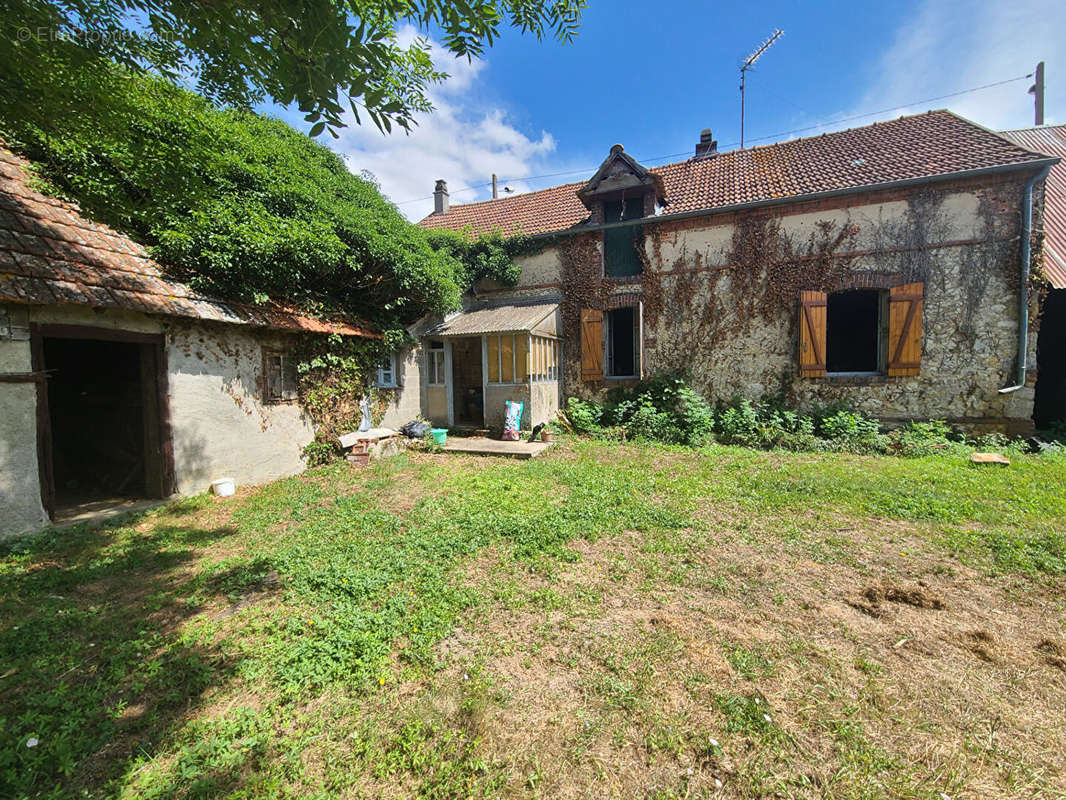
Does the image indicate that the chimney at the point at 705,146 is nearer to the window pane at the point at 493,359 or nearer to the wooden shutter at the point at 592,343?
the wooden shutter at the point at 592,343

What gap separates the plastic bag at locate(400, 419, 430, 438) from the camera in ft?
30.9

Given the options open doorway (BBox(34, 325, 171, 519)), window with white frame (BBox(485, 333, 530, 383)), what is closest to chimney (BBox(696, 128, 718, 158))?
window with white frame (BBox(485, 333, 530, 383))

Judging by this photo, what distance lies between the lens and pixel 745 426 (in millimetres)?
9133

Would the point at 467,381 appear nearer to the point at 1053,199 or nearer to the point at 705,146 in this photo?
the point at 705,146

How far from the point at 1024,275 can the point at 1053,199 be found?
16.3 feet

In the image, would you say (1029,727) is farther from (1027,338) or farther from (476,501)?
(1027,338)

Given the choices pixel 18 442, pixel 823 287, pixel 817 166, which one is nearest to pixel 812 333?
pixel 823 287

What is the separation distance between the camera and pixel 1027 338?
7824 millimetres

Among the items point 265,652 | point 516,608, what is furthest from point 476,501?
point 265,652

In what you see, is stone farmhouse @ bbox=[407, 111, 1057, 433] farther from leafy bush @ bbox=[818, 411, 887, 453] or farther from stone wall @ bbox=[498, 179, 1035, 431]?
leafy bush @ bbox=[818, 411, 887, 453]

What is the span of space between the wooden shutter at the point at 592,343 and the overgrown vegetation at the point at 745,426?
0.74 m

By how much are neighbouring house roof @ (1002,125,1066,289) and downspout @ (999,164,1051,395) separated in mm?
451

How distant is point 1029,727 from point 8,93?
7610 mm

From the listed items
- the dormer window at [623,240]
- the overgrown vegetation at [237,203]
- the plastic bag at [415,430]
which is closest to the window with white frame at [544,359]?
the overgrown vegetation at [237,203]
